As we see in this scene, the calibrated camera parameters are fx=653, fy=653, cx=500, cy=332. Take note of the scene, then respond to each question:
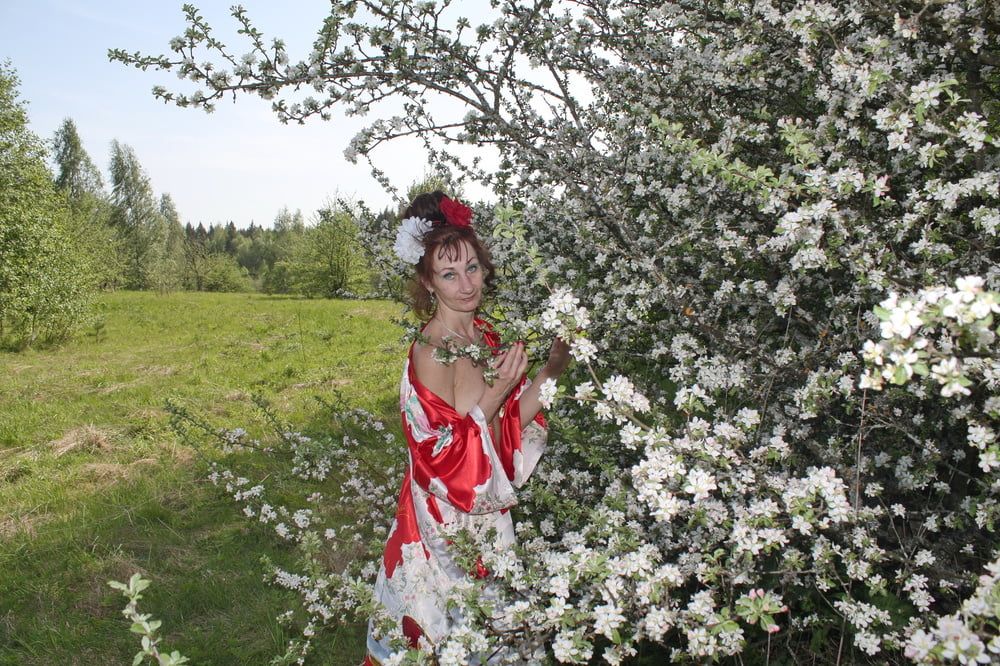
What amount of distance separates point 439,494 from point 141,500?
4.49 metres

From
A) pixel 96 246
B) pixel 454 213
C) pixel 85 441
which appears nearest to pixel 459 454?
pixel 454 213

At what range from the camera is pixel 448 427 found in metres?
3.20

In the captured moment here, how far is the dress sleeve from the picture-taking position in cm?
308

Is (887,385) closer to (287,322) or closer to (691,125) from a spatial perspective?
(691,125)

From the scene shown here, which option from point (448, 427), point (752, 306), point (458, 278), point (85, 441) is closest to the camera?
point (752, 306)

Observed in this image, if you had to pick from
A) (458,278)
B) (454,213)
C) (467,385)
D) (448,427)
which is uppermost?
(454,213)

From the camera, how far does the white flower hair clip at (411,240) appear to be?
11.6ft

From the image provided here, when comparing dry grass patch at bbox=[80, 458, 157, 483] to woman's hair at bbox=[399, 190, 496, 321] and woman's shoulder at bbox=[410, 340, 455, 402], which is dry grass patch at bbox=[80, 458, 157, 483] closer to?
woman's hair at bbox=[399, 190, 496, 321]

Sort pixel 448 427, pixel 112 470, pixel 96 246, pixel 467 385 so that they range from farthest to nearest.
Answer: pixel 96 246 < pixel 112 470 < pixel 467 385 < pixel 448 427

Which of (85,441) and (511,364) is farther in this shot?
(85,441)

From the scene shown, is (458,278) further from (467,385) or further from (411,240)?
(467,385)

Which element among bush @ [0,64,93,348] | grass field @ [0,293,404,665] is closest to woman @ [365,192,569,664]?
grass field @ [0,293,404,665]

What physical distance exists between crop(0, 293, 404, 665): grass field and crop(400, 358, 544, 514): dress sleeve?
142cm

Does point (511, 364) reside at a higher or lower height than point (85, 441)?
higher
